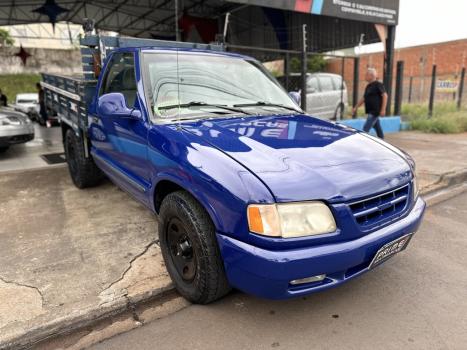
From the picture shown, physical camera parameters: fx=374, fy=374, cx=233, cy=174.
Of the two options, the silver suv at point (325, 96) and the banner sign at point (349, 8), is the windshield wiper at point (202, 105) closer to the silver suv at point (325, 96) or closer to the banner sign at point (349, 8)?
the banner sign at point (349, 8)

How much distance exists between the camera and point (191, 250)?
2559 mm

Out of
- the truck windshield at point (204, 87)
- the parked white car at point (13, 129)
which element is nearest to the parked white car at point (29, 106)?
the parked white car at point (13, 129)

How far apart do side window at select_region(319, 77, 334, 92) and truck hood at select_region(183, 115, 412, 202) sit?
27.2ft

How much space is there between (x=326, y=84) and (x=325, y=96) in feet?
1.39

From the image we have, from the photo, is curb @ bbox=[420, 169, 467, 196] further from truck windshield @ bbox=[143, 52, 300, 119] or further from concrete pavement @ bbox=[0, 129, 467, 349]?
truck windshield @ bbox=[143, 52, 300, 119]

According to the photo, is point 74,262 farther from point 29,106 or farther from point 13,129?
point 29,106

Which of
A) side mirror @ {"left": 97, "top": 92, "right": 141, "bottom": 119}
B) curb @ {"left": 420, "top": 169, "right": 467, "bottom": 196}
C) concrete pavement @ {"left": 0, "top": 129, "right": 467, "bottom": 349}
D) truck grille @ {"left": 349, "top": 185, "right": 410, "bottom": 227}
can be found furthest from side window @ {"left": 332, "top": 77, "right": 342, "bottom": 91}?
truck grille @ {"left": 349, "top": 185, "right": 410, "bottom": 227}

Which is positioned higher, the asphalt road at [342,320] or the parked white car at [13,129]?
the parked white car at [13,129]

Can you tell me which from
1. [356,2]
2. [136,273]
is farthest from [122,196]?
[356,2]

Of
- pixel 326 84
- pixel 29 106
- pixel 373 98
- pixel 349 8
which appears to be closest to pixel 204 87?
pixel 373 98

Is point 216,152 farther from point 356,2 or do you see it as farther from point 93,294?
point 356,2

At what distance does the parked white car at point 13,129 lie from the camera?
747cm

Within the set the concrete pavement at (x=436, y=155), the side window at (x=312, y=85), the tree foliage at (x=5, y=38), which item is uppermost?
the tree foliage at (x=5, y=38)

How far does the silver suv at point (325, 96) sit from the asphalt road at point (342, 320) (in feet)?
25.6
